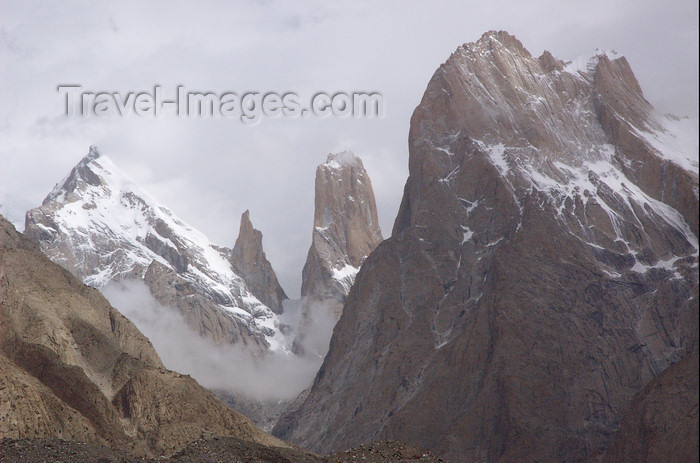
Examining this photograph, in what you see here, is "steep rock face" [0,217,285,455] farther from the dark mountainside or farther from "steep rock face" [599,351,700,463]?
"steep rock face" [599,351,700,463]

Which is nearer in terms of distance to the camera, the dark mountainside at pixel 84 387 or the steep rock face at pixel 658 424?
the dark mountainside at pixel 84 387

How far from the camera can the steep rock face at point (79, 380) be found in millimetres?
131250

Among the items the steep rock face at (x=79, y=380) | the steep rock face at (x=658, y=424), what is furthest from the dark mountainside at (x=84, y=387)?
the steep rock face at (x=658, y=424)

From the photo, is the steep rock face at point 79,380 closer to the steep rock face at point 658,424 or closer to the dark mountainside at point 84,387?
the dark mountainside at point 84,387

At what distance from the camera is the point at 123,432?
14700 centimetres

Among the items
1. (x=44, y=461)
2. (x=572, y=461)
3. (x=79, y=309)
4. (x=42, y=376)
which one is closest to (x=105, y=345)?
(x=79, y=309)

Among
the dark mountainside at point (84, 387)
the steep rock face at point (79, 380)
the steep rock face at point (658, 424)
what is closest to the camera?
the dark mountainside at point (84, 387)

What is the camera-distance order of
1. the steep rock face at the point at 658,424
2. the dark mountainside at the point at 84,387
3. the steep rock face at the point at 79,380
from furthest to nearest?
the steep rock face at the point at 658,424 → the steep rock face at the point at 79,380 → the dark mountainside at the point at 84,387

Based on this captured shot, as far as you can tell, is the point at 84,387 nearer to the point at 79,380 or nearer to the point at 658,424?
the point at 79,380

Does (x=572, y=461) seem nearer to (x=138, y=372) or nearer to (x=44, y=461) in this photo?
(x=138, y=372)

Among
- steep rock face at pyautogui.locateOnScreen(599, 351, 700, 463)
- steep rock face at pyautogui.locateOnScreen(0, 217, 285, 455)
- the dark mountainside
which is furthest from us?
steep rock face at pyautogui.locateOnScreen(599, 351, 700, 463)

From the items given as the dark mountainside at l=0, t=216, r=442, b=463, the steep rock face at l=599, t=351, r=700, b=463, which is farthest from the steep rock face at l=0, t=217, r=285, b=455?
the steep rock face at l=599, t=351, r=700, b=463

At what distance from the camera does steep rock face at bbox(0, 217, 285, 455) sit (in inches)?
5167

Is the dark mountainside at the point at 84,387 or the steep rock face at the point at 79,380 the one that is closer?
the dark mountainside at the point at 84,387
